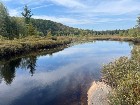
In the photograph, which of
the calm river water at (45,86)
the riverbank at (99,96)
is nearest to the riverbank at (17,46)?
the calm river water at (45,86)

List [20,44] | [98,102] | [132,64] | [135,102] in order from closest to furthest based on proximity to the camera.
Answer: [135,102], [98,102], [132,64], [20,44]

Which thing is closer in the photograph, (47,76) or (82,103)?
(82,103)

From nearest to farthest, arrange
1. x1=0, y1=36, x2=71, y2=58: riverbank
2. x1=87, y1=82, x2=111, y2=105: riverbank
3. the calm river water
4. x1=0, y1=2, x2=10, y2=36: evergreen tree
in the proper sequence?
x1=87, y1=82, x2=111, y2=105: riverbank
the calm river water
x1=0, y1=36, x2=71, y2=58: riverbank
x1=0, y1=2, x2=10, y2=36: evergreen tree

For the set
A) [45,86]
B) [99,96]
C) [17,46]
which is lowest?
[45,86]

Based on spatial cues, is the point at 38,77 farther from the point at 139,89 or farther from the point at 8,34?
the point at 8,34

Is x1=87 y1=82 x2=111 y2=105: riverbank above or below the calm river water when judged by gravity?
above

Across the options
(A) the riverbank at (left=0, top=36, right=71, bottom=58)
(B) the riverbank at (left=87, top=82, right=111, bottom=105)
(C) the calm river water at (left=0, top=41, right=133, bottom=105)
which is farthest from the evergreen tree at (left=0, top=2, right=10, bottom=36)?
(B) the riverbank at (left=87, top=82, right=111, bottom=105)

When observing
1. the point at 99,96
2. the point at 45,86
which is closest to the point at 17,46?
the point at 45,86

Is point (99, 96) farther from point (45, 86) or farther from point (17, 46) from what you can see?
point (17, 46)

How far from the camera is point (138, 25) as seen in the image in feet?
548

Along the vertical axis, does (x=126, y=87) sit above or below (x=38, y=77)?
above

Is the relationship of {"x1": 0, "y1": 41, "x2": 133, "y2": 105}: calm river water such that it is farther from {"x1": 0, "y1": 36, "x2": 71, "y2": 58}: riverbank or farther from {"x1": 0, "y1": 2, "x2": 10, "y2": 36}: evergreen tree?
{"x1": 0, "y1": 2, "x2": 10, "y2": 36}: evergreen tree

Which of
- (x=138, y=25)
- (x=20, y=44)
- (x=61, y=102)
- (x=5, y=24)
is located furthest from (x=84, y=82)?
(x=138, y=25)

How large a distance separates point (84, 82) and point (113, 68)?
377 inches
